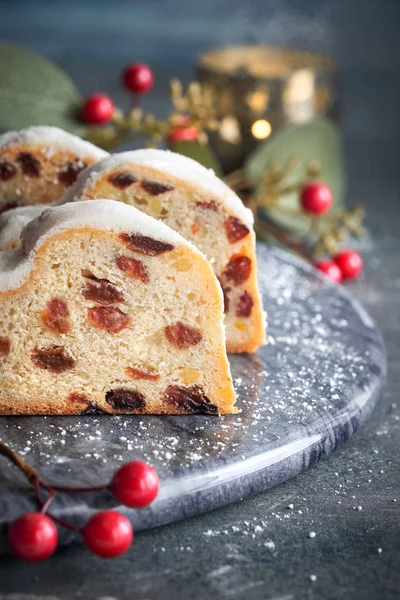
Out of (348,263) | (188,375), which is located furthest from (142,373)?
(348,263)

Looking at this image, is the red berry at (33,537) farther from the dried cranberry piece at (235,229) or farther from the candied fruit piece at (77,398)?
the dried cranberry piece at (235,229)

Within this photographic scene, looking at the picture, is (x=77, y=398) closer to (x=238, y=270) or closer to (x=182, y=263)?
(x=182, y=263)

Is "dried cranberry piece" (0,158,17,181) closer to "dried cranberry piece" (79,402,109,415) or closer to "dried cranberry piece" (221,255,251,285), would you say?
"dried cranberry piece" (221,255,251,285)

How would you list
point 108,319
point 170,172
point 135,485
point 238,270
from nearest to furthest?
Answer: 1. point 135,485
2. point 108,319
3. point 170,172
4. point 238,270

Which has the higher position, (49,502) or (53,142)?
(53,142)

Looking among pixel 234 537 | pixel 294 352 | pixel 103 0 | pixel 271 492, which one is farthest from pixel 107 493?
pixel 103 0

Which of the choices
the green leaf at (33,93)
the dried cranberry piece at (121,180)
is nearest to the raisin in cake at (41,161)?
the dried cranberry piece at (121,180)

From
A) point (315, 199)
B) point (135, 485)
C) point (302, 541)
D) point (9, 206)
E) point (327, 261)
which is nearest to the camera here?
point (135, 485)

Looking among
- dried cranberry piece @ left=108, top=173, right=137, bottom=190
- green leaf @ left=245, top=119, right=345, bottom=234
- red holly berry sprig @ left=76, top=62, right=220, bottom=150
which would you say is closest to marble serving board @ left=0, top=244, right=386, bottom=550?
dried cranberry piece @ left=108, top=173, right=137, bottom=190
